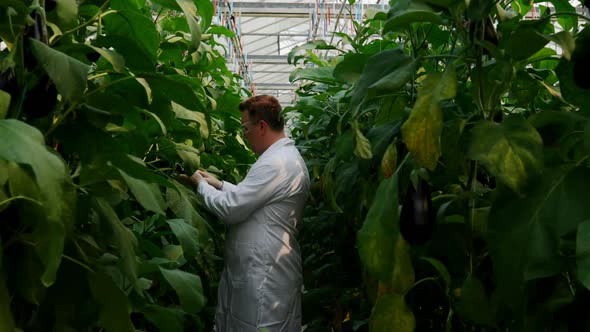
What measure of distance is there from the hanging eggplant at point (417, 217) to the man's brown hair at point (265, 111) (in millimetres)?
1848

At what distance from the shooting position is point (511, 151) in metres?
1.11

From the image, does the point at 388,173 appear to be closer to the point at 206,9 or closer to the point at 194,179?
the point at 206,9

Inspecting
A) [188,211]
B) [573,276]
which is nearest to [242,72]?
[188,211]

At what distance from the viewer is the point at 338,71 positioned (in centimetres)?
178

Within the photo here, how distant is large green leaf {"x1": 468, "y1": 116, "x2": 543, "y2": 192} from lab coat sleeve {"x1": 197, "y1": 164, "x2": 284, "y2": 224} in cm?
169

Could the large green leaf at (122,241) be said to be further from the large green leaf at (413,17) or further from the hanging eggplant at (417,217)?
the large green leaf at (413,17)

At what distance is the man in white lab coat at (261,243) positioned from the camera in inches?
110

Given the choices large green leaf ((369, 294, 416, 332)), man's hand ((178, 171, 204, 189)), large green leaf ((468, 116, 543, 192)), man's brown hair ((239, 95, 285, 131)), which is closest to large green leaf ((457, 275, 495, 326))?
large green leaf ((369, 294, 416, 332))

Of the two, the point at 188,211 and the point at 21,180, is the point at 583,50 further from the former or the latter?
the point at 188,211

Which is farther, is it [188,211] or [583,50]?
[188,211]

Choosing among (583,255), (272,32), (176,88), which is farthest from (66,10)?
(272,32)

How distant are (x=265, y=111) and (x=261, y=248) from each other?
24.1 inches

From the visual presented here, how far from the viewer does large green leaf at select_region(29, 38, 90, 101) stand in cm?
109

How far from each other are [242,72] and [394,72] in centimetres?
1175
